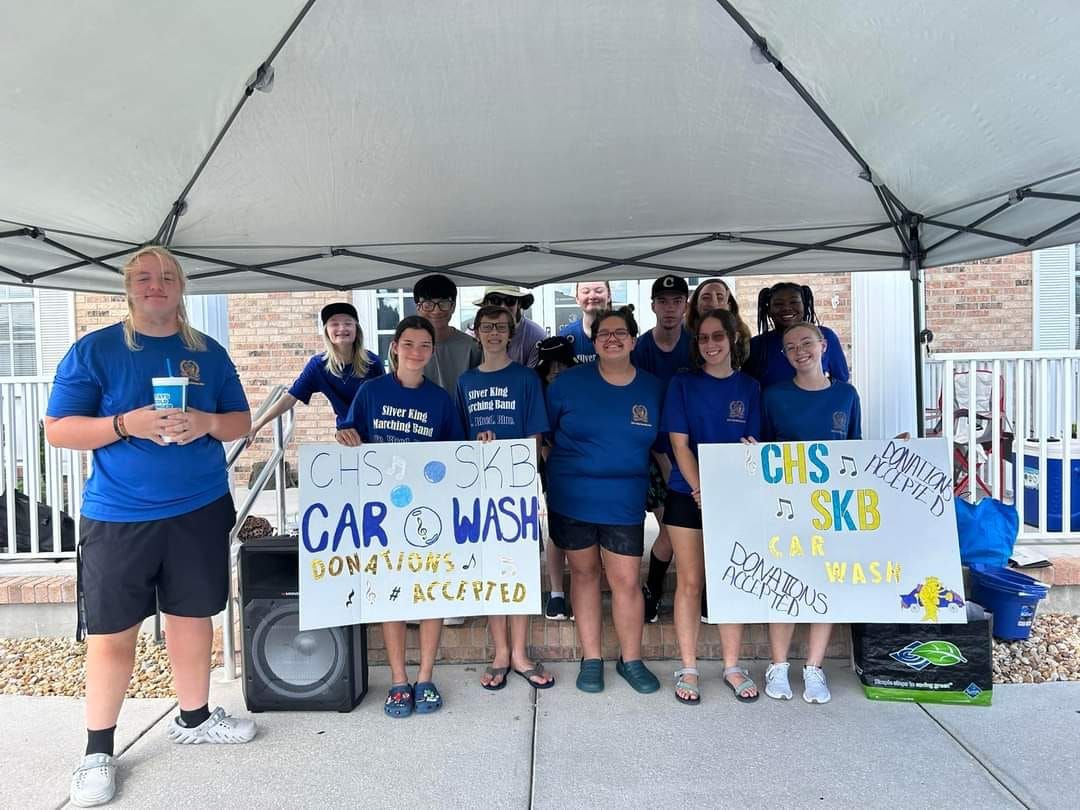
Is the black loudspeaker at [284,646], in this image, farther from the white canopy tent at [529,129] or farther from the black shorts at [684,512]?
the white canopy tent at [529,129]

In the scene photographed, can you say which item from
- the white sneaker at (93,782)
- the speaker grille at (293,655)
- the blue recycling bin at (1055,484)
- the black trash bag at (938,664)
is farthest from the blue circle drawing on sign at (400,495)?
the blue recycling bin at (1055,484)

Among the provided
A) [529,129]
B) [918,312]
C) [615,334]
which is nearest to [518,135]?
[529,129]

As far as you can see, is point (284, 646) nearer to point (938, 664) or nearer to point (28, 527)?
point (28, 527)

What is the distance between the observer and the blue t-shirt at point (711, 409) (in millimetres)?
3004

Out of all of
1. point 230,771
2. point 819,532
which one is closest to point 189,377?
point 230,771

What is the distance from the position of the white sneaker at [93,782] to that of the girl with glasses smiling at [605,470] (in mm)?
1811

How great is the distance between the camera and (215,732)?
9.08ft

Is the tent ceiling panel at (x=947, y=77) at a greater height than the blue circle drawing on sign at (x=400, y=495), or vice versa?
the tent ceiling panel at (x=947, y=77)

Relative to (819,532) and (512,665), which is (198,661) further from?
(819,532)

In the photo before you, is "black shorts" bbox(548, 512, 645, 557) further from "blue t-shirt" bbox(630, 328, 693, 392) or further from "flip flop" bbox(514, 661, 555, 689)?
"blue t-shirt" bbox(630, 328, 693, 392)

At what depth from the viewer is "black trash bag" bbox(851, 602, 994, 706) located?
2.97 m

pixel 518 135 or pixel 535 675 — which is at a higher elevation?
pixel 518 135

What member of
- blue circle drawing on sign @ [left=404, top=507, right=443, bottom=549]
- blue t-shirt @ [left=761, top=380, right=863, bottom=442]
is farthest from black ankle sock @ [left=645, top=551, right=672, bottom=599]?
blue circle drawing on sign @ [left=404, top=507, right=443, bottom=549]

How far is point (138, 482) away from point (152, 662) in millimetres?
2002
